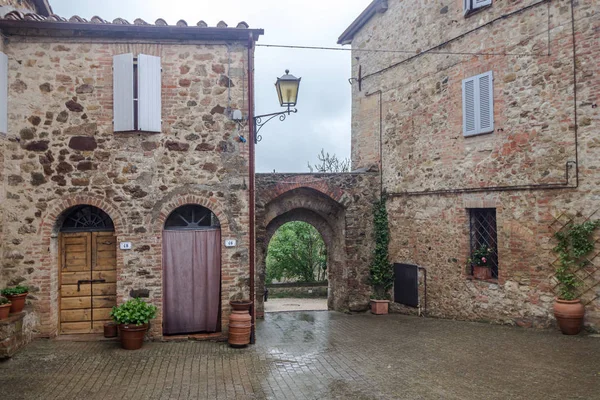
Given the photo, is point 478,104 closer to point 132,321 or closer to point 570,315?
point 570,315

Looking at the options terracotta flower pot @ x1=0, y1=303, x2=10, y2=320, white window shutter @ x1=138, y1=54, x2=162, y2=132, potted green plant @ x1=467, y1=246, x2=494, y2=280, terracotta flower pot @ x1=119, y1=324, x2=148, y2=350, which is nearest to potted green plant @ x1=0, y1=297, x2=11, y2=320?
terracotta flower pot @ x1=0, y1=303, x2=10, y2=320

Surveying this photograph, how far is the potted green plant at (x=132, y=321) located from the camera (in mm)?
8711

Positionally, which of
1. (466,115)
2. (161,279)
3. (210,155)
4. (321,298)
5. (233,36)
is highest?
(233,36)

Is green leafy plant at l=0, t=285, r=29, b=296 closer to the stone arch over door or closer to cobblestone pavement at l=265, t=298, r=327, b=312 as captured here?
the stone arch over door

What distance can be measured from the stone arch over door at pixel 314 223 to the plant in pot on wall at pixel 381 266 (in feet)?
2.79

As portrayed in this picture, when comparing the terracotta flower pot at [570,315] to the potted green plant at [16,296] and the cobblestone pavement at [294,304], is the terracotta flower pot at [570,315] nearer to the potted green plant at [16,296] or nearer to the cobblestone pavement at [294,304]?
the cobblestone pavement at [294,304]

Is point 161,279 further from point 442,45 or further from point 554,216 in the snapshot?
point 442,45

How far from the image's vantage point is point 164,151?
9523 mm

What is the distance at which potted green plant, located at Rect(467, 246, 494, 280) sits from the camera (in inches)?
431

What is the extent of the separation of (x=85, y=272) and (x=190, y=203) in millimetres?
2449

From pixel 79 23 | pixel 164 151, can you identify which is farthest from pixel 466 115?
pixel 79 23

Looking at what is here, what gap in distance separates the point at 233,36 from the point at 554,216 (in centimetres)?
729

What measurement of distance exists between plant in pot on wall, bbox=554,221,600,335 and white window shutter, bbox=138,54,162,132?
320 inches

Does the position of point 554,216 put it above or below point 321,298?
above
